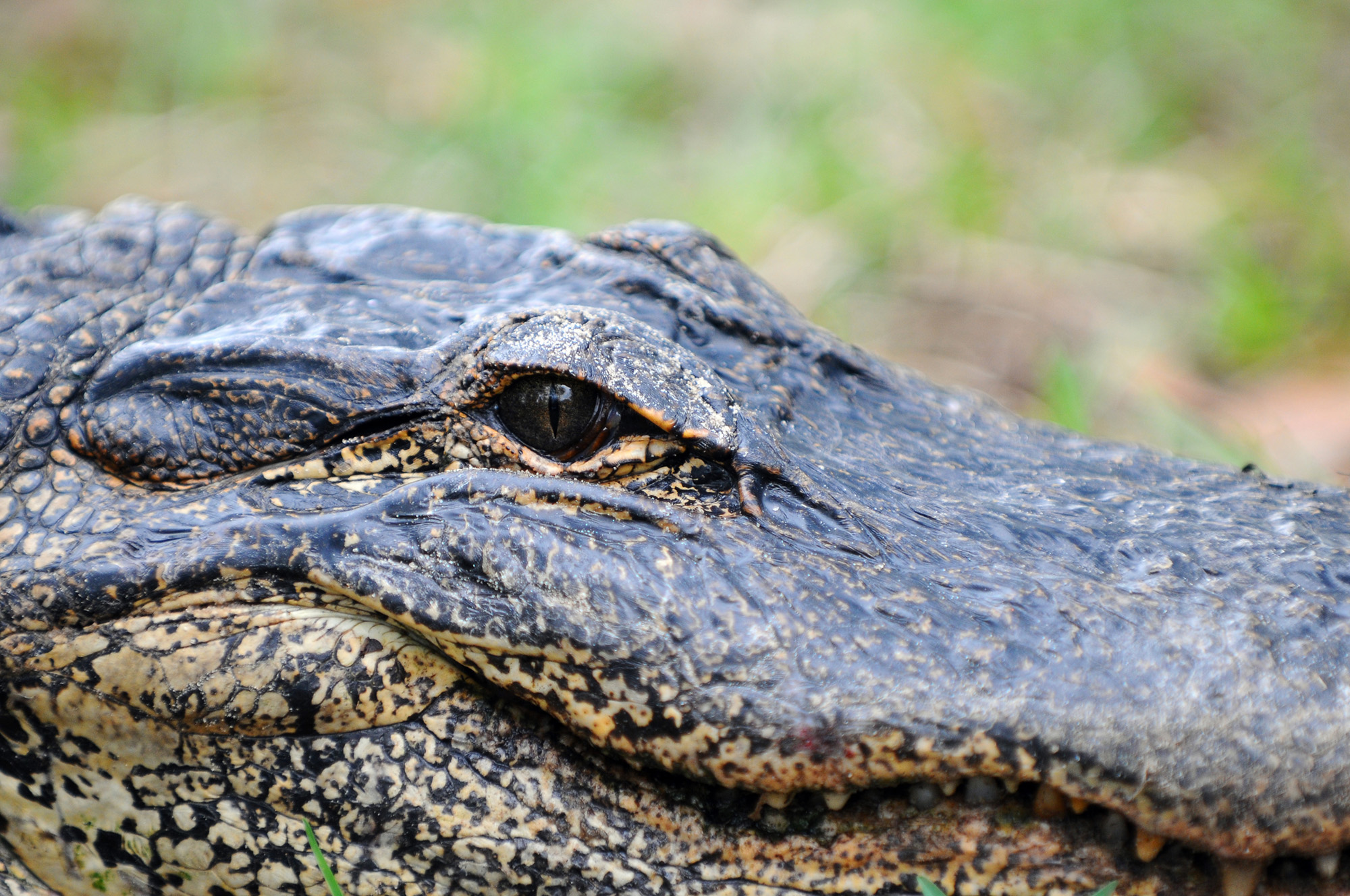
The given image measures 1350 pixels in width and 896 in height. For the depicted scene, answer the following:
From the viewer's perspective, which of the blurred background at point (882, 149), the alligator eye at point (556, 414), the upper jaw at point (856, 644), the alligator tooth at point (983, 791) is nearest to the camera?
the upper jaw at point (856, 644)

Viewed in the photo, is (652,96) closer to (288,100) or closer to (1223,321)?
Result: (288,100)

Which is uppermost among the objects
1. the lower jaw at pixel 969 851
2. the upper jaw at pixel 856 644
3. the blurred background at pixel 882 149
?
the blurred background at pixel 882 149

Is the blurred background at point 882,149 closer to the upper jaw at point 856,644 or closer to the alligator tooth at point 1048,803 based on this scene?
the upper jaw at point 856,644

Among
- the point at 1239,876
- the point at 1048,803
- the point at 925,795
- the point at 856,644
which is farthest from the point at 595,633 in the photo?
the point at 1239,876

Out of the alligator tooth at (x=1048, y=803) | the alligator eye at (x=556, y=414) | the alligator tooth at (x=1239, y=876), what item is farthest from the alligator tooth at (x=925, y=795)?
the alligator eye at (x=556, y=414)

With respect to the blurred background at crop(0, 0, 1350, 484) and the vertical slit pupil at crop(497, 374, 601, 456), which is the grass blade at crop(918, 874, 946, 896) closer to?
the vertical slit pupil at crop(497, 374, 601, 456)

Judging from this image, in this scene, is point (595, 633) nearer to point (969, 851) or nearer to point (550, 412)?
point (550, 412)

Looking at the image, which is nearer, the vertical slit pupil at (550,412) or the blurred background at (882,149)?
the vertical slit pupil at (550,412)
